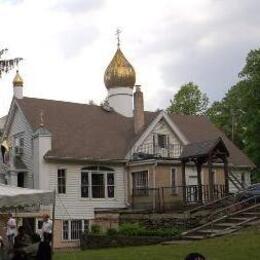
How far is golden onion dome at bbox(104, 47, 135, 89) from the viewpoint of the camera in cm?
4831

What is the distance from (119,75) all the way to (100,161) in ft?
35.8

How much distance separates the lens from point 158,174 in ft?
127

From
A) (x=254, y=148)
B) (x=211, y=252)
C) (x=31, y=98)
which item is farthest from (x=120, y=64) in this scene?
(x=211, y=252)

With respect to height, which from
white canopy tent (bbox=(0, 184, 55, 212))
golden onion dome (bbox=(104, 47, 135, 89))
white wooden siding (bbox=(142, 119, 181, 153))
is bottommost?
white canopy tent (bbox=(0, 184, 55, 212))

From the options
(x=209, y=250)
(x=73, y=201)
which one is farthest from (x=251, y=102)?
(x=209, y=250)

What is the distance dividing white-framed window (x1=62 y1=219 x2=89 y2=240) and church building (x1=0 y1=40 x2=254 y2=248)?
2cm

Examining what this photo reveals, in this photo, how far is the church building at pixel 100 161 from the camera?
3709cm

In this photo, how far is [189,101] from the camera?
68.6m

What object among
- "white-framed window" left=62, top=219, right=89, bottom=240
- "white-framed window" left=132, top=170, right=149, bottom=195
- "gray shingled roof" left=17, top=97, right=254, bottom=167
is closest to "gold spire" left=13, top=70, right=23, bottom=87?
"gray shingled roof" left=17, top=97, right=254, bottom=167

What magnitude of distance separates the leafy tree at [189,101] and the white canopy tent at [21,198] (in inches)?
1945

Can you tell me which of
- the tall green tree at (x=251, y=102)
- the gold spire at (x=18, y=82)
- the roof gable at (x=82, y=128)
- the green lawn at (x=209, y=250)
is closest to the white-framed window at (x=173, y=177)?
the roof gable at (x=82, y=128)

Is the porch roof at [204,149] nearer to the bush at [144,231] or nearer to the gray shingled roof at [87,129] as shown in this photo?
the bush at [144,231]

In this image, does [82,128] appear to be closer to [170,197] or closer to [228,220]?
[170,197]

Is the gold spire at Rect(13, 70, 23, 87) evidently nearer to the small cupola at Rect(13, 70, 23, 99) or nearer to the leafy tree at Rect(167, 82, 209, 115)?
the small cupola at Rect(13, 70, 23, 99)
